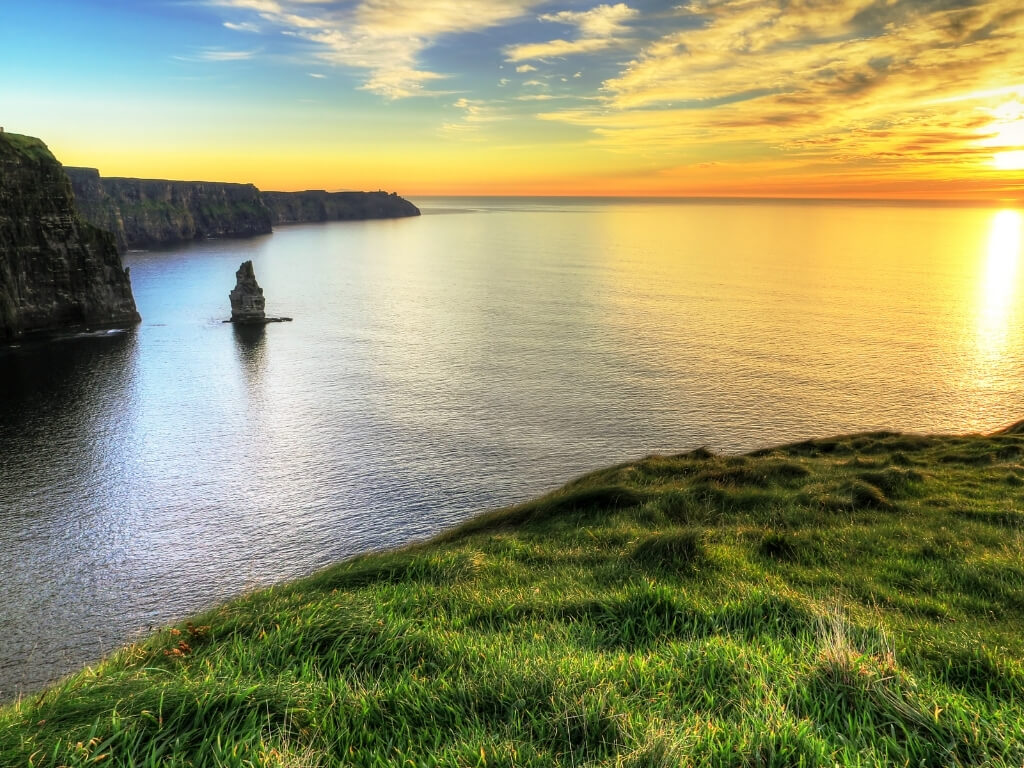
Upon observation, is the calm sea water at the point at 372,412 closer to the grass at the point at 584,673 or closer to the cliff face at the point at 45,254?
the cliff face at the point at 45,254

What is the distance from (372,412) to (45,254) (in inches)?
3047

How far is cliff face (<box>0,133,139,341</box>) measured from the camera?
100 m

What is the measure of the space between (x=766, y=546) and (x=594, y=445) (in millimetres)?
46293

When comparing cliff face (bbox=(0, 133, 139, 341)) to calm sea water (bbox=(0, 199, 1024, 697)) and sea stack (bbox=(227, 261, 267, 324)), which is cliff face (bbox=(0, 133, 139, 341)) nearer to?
calm sea water (bbox=(0, 199, 1024, 697))

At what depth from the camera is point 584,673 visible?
703cm

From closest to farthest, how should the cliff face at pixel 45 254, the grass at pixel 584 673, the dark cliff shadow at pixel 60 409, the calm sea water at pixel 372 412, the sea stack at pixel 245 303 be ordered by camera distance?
the grass at pixel 584 673 < the calm sea water at pixel 372 412 < the dark cliff shadow at pixel 60 409 < the cliff face at pixel 45 254 < the sea stack at pixel 245 303

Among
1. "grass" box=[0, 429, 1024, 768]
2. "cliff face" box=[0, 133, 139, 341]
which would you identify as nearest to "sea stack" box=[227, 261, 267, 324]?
"cliff face" box=[0, 133, 139, 341]

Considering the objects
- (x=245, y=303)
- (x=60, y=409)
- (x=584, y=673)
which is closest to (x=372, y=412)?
(x=60, y=409)

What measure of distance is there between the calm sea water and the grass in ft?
37.9

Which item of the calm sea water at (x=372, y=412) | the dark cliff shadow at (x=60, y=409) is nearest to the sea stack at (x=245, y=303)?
the calm sea water at (x=372, y=412)

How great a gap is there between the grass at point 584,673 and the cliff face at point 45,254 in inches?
4726

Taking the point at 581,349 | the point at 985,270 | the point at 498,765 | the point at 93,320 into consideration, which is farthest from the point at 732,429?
the point at 985,270

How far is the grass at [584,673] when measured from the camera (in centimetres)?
553

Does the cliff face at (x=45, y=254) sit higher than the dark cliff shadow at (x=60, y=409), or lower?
higher
